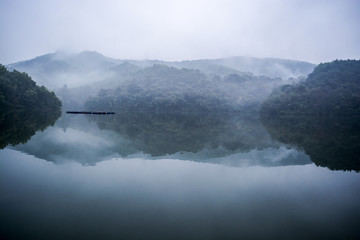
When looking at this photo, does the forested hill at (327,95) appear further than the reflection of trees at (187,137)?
Yes

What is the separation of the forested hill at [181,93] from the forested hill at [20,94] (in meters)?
46.5

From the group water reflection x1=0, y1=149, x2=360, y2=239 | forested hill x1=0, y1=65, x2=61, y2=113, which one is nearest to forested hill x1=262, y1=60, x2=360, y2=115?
forested hill x1=0, y1=65, x2=61, y2=113

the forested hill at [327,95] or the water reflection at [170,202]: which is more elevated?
the forested hill at [327,95]

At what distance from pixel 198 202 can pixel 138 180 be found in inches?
97.7

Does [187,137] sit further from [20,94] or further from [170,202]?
[20,94]

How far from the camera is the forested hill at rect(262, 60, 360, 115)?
248 ft

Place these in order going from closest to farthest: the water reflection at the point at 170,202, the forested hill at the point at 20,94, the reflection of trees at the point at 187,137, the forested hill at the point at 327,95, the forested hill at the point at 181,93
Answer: the water reflection at the point at 170,202
the reflection of trees at the point at 187,137
the forested hill at the point at 20,94
the forested hill at the point at 327,95
the forested hill at the point at 181,93

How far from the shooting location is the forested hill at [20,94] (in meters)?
46.5

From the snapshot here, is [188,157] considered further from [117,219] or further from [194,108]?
[194,108]

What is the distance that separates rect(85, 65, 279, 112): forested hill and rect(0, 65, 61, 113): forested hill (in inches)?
1832

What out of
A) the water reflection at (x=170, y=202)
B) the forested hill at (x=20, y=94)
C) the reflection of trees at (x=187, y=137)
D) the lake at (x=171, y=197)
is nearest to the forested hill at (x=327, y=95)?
the reflection of trees at (x=187, y=137)

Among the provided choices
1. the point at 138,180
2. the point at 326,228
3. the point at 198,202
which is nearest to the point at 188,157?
the point at 138,180

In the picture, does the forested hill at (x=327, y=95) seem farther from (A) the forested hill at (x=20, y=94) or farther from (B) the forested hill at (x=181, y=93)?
(A) the forested hill at (x=20, y=94)

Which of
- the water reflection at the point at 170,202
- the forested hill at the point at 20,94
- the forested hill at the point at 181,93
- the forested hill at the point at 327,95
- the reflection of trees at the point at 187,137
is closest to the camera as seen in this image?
the water reflection at the point at 170,202
